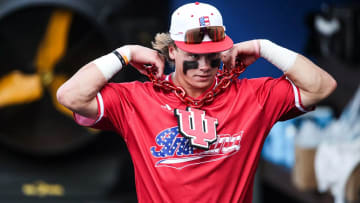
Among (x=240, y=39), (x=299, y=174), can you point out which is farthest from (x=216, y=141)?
(x=240, y=39)

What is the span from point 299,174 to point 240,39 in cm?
95

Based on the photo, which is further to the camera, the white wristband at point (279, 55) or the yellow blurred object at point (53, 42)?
the yellow blurred object at point (53, 42)

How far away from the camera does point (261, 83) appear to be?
234cm

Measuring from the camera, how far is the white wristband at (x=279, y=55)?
7.51ft

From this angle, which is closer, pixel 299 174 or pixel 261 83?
pixel 261 83

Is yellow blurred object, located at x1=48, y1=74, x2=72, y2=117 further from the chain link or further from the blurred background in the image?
the chain link

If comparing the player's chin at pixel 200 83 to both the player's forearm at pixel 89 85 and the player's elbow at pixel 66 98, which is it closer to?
the player's forearm at pixel 89 85

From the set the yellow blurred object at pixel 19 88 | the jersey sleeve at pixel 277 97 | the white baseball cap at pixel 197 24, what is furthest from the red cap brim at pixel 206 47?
the yellow blurred object at pixel 19 88

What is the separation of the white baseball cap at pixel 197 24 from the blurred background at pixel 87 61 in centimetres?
165

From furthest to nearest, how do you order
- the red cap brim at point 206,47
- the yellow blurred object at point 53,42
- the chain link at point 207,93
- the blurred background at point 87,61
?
the yellow blurred object at point 53,42 → the blurred background at point 87,61 → the chain link at point 207,93 → the red cap brim at point 206,47

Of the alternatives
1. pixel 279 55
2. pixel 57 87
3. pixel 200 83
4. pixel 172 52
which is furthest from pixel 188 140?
pixel 57 87

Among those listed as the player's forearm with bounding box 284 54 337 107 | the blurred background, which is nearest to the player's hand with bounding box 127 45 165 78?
the player's forearm with bounding box 284 54 337 107

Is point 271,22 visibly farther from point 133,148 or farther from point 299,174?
point 133,148

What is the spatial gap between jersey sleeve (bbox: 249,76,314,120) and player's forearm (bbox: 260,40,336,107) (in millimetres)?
26
